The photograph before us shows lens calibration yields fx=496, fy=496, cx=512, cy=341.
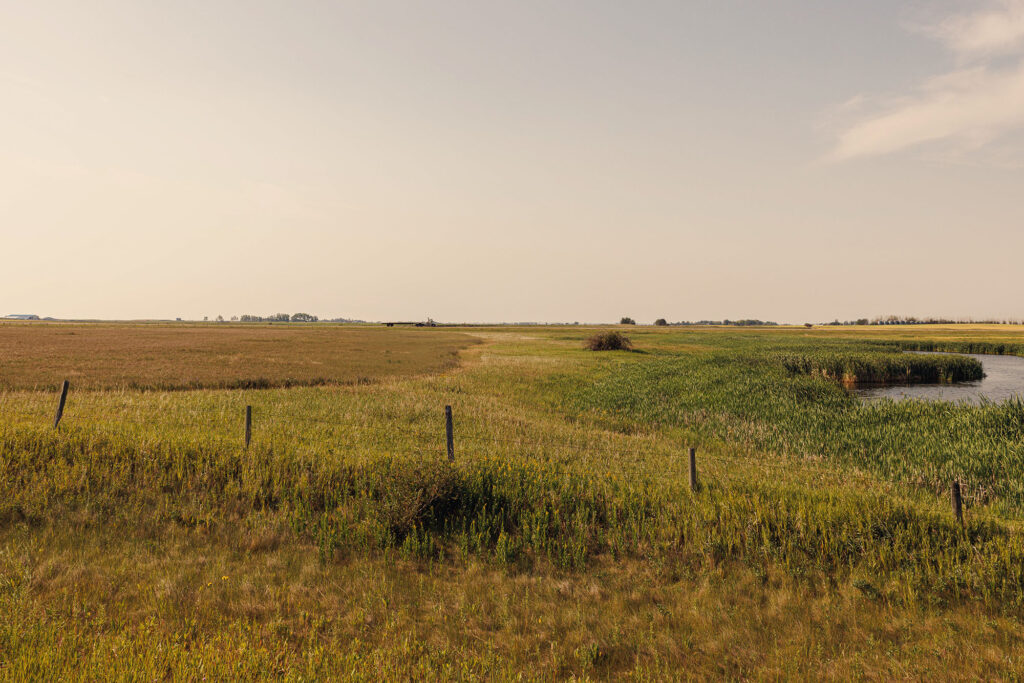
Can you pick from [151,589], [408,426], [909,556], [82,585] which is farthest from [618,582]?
[408,426]

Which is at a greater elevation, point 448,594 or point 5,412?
point 5,412

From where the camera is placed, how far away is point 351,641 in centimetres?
721

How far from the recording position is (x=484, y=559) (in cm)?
985

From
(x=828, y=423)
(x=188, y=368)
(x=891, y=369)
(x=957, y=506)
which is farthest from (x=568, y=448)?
(x=891, y=369)

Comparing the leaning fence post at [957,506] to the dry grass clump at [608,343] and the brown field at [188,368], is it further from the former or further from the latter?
the dry grass clump at [608,343]

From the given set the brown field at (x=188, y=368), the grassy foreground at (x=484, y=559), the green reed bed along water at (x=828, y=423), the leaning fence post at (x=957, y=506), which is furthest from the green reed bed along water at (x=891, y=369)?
the leaning fence post at (x=957, y=506)

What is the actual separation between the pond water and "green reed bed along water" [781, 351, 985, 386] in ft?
6.31

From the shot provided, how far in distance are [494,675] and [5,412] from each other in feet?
77.5

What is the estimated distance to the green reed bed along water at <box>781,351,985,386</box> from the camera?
4788 cm

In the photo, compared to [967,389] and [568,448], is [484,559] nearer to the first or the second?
[568,448]

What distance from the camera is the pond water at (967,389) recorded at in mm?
35781

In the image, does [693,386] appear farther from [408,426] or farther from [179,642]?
[179,642]

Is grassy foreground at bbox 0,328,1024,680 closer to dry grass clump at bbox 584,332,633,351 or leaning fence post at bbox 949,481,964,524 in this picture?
leaning fence post at bbox 949,481,964,524

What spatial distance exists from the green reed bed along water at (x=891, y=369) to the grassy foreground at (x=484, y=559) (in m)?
34.0
